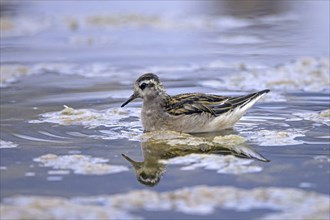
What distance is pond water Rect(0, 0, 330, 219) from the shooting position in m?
8.20

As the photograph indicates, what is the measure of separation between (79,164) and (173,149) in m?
1.28

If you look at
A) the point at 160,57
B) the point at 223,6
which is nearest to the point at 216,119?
the point at 160,57

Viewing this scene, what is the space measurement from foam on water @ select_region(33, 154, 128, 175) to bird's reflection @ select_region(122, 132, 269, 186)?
30cm

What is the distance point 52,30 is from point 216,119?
30.7 feet

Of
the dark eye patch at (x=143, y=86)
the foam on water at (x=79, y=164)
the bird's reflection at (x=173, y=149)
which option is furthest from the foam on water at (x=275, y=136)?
the foam on water at (x=79, y=164)

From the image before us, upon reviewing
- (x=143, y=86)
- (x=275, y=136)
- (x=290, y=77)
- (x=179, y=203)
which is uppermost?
(x=143, y=86)

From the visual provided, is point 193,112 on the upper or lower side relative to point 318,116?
upper

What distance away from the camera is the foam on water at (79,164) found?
9.21 meters

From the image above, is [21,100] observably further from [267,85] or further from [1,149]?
[267,85]

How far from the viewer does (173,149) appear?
1023 centimetres

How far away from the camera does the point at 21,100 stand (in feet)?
41.8

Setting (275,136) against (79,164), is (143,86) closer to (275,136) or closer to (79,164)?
(275,136)

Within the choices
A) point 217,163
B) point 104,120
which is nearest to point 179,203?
point 217,163

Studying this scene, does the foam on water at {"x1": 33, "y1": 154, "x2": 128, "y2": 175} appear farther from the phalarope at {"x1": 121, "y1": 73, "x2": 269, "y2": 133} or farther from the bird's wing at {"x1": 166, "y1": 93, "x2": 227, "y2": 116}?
the bird's wing at {"x1": 166, "y1": 93, "x2": 227, "y2": 116}
